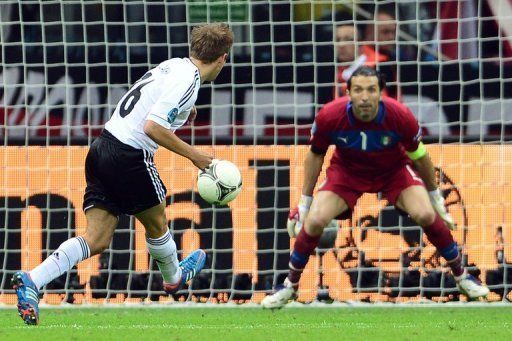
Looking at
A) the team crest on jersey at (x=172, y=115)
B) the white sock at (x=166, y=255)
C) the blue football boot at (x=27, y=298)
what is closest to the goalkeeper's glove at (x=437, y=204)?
the white sock at (x=166, y=255)

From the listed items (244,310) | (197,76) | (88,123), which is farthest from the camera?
(88,123)

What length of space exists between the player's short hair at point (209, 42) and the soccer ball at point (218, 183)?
0.63m

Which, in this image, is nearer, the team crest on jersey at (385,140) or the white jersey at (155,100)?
the white jersey at (155,100)

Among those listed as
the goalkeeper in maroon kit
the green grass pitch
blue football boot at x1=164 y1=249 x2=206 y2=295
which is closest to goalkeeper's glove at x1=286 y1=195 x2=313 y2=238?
the goalkeeper in maroon kit

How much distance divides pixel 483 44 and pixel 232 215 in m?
2.39

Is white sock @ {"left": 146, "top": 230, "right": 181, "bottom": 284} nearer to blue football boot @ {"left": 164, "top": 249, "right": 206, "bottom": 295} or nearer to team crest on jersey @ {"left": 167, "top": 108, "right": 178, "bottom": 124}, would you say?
→ blue football boot @ {"left": 164, "top": 249, "right": 206, "bottom": 295}

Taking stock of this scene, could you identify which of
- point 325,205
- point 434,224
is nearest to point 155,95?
point 325,205

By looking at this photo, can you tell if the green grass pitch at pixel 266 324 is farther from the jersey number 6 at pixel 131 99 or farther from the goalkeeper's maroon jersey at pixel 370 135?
the jersey number 6 at pixel 131 99

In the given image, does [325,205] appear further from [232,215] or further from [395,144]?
[232,215]

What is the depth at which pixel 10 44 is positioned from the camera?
1056 cm

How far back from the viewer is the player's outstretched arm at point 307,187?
8.37 metres

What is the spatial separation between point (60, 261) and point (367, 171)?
1.94 metres

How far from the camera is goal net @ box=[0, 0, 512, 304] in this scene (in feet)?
33.7

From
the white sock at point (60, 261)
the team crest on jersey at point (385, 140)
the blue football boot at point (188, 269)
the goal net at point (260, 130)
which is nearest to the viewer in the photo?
the white sock at point (60, 261)
